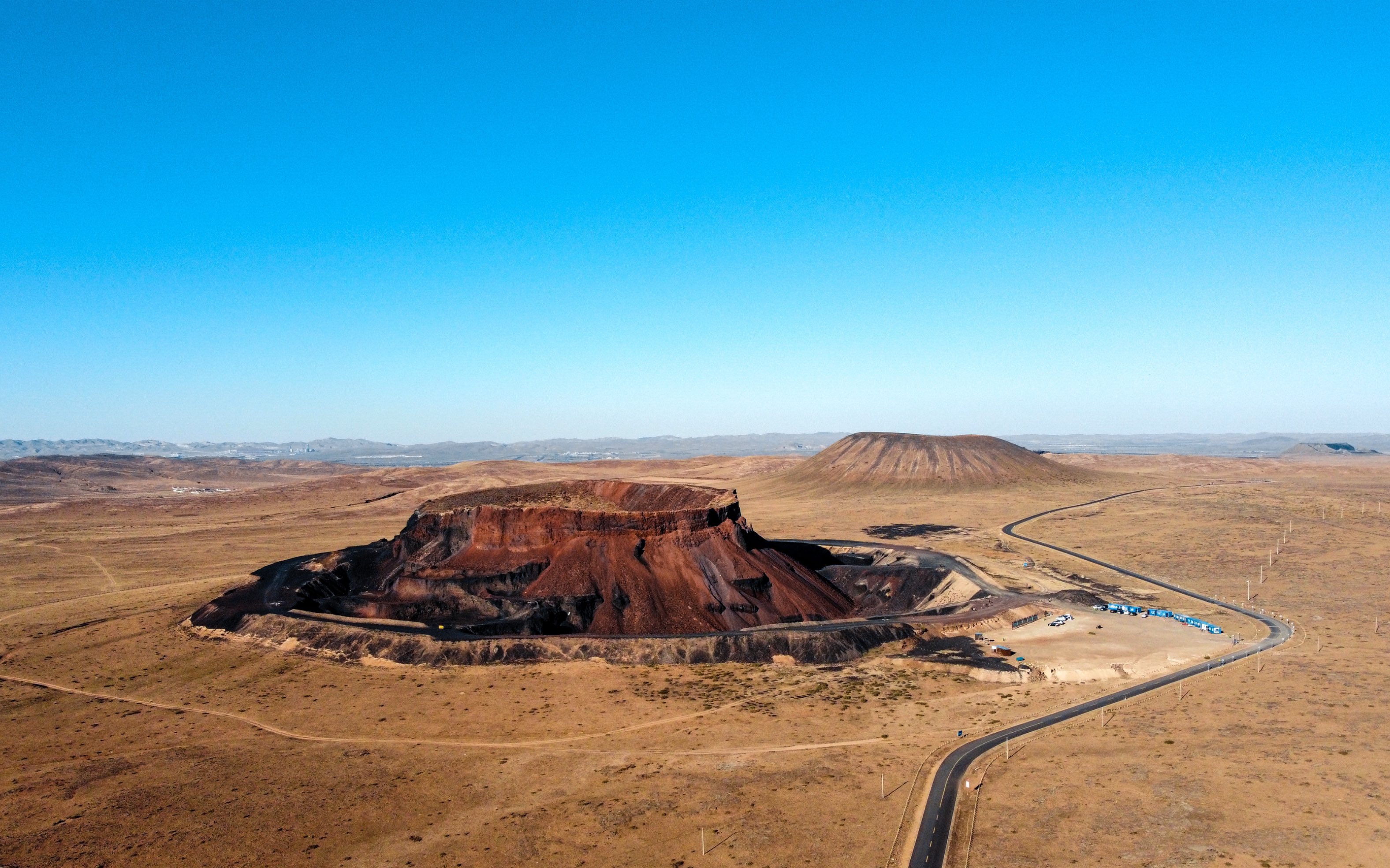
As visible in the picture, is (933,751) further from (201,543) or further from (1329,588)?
(201,543)

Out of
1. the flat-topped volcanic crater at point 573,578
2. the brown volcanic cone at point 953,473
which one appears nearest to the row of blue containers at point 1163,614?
the flat-topped volcanic crater at point 573,578

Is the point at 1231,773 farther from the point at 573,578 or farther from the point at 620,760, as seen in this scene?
the point at 573,578

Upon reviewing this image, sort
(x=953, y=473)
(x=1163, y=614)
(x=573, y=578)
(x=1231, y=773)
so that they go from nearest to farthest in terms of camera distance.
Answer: (x=1231, y=773) < (x=1163, y=614) < (x=573, y=578) < (x=953, y=473)

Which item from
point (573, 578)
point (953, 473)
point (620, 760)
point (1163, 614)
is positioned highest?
point (953, 473)

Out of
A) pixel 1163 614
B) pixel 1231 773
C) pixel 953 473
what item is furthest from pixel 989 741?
pixel 953 473

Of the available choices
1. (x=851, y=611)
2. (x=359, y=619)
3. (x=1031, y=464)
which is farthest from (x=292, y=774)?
(x=1031, y=464)
